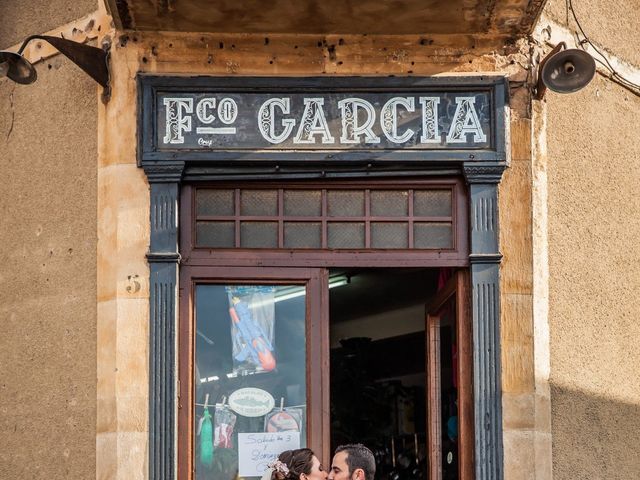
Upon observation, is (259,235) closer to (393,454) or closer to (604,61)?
(604,61)

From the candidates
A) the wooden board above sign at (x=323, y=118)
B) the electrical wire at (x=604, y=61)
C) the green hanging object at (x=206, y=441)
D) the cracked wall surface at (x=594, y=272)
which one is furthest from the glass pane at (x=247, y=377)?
the electrical wire at (x=604, y=61)

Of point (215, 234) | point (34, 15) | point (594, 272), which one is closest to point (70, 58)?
point (34, 15)

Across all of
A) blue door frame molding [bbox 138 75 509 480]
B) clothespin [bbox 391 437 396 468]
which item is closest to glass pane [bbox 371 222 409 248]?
blue door frame molding [bbox 138 75 509 480]

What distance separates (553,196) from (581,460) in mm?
1691

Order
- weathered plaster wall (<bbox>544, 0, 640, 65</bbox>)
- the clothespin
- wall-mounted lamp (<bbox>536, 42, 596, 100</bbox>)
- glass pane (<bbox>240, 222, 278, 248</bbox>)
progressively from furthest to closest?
the clothespin, weathered plaster wall (<bbox>544, 0, 640, 65</bbox>), glass pane (<bbox>240, 222, 278, 248</bbox>), wall-mounted lamp (<bbox>536, 42, 596, 100</bbox>)

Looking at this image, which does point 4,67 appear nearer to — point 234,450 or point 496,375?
point 234,450

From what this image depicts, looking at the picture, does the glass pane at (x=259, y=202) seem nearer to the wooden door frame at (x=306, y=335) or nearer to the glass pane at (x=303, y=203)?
the glass pane at (x=303, y=203)

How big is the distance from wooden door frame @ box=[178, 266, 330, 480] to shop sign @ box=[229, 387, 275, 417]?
0.25 meters

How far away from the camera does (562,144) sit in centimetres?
831

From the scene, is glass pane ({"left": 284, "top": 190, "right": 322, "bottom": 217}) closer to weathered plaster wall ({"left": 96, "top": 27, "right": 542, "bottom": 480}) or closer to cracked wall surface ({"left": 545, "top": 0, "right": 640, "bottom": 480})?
weathered plaster wall ({"left": 96, "top": 27, "right": 542, "bottom": 480})

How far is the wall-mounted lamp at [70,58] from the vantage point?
7.62 metres

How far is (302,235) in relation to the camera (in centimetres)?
803

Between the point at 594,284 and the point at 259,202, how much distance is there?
2283mm

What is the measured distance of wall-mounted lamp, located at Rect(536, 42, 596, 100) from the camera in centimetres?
753
